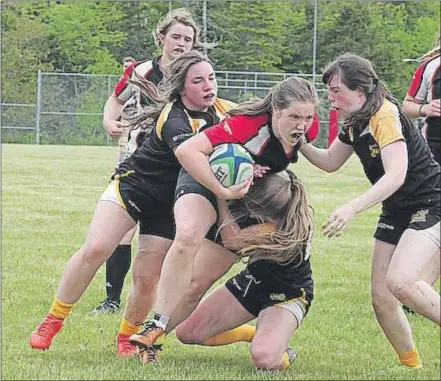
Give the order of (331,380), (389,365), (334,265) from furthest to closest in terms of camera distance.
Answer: (334,265) < (389,365) < (331,380)

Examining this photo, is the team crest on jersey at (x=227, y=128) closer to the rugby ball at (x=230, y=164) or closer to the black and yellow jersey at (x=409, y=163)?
the rugby ball at (x=230, y=164)

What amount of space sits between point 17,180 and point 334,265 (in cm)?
1166

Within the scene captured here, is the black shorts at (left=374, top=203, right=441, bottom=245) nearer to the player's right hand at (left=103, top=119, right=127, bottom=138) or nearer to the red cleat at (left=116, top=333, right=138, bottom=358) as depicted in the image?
the red cleat at (left=116, top=333, right=138, bottom=358)

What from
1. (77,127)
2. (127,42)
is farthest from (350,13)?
(77,127)

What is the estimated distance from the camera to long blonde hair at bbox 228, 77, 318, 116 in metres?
5.52

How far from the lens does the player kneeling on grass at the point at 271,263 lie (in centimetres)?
576

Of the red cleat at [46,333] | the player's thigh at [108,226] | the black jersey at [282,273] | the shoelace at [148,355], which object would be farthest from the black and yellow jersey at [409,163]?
the red cleat at [46,333]

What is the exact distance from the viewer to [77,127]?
133ft

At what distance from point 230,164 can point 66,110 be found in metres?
35.4

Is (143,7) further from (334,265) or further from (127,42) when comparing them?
(334,265)

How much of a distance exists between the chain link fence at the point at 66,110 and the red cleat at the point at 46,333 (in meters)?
33.0

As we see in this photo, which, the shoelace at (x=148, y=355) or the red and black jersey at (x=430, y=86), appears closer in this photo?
the shoelace at (x=148, y=355)

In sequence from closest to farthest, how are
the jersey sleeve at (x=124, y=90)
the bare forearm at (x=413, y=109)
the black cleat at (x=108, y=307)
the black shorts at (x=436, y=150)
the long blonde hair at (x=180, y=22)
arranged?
1. the bare forearm at (x=413, y=109)
2. the long blonde hair at (x=180, y=22)
3. the black shorts at (x=436, y=150)
4. the black cleat at (x=108, y=307)
5. the jersey sleeve at (x=124, y=90)

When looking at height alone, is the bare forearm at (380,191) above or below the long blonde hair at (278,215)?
above
